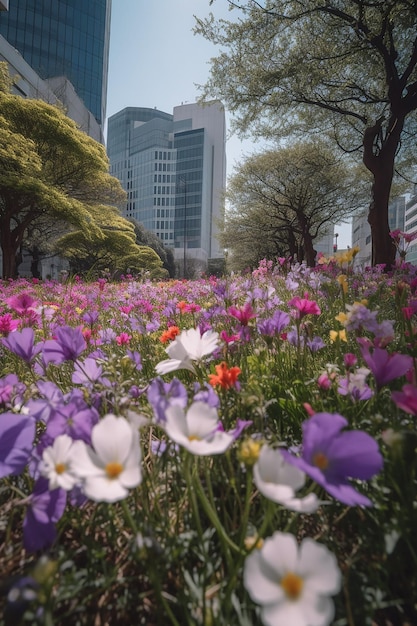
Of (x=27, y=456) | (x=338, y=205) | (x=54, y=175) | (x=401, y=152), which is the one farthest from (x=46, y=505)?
(x=338, y=205)

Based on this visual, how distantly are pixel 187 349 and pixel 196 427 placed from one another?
0.37m

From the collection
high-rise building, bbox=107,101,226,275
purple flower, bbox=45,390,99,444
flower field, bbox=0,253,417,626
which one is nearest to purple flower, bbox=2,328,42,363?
flower field, bbox=0,253,417,626

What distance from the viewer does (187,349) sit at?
36.7 inches

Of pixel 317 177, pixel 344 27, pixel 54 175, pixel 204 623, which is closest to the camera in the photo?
pixel 204 623

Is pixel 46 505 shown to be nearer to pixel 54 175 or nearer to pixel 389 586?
pixel 389 586

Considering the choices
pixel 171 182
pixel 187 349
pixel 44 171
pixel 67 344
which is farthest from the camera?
pixel 171 182

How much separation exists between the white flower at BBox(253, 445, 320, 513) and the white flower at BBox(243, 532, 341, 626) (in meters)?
0.05

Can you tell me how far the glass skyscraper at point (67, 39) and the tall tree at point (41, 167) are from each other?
165ft

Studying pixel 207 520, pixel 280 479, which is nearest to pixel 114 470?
pixel 280 479

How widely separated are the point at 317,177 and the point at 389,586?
907 inches

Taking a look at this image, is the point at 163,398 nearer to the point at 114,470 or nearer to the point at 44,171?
the point at 114,470

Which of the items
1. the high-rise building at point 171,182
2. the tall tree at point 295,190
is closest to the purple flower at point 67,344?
the tall tree at point 295,190

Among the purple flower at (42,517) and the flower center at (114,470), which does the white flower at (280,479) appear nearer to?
the flower center at (114,470)

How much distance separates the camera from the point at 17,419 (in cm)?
69
